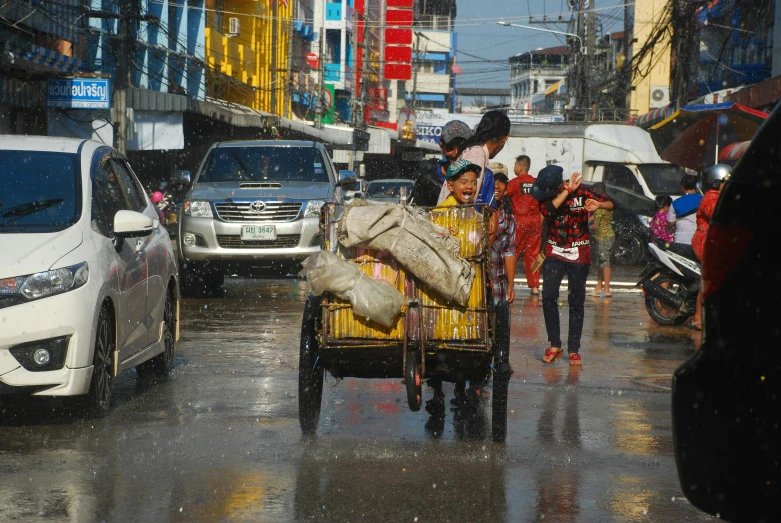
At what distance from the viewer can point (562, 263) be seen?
948 centimetres

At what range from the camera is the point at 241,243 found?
1440cm

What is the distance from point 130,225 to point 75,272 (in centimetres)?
65

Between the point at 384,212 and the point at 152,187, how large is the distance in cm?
2710

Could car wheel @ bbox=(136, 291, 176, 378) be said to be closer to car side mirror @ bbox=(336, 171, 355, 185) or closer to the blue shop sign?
car side mirror @ bbox=(336, 171, 355, 185)

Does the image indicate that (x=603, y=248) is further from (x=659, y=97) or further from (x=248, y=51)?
(x=659, y=97)

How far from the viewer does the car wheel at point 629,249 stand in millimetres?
23156

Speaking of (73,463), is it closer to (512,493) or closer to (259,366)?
(512,493)

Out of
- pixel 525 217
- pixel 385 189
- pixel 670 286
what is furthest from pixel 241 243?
pixel 385 189

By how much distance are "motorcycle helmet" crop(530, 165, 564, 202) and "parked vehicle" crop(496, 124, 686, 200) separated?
Result: 1638cm

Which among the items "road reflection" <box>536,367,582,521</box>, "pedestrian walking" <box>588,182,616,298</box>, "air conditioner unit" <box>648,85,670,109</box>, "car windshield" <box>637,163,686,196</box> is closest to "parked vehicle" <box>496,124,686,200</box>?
"car windshield" <box>637,163,686,196</box>

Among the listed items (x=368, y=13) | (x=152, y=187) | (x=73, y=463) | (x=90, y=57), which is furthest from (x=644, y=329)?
(x=368, y=13)

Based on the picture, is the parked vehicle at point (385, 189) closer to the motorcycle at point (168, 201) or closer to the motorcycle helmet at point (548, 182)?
the motorcycle at point (168, 201)

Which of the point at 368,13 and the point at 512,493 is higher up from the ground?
the point at 368,13

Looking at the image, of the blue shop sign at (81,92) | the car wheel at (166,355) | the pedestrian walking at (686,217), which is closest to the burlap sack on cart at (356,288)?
the car wheel at (166,355)
